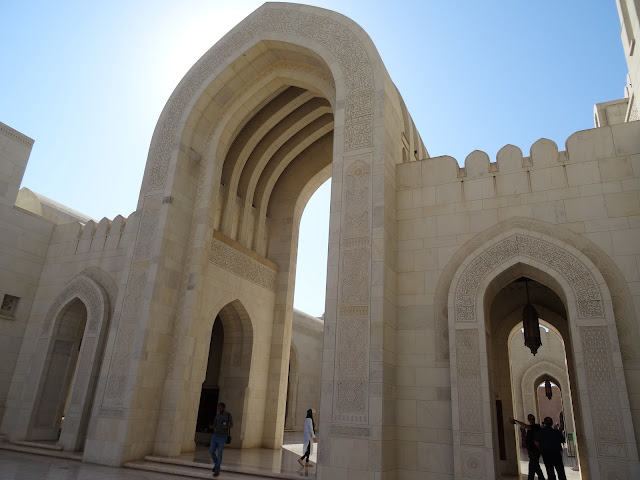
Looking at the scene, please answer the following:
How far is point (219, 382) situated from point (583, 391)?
22.9 ft

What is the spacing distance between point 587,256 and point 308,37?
19.1ft

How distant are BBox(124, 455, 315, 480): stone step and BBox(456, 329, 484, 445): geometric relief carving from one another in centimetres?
216

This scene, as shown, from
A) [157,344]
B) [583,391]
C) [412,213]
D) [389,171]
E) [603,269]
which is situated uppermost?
[389,171]

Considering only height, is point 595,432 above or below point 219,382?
below

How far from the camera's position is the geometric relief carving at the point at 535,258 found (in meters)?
5.54

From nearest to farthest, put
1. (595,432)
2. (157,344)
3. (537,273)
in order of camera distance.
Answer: (595,432)
(537,273)
(157,344)

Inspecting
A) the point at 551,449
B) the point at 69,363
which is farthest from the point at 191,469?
the point at 551,449

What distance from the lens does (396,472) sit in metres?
5.77

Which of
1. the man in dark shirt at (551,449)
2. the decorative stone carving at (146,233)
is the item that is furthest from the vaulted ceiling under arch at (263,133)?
the man in dark shirt at (551,449)

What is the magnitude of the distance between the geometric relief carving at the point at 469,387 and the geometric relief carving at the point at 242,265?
510 cm

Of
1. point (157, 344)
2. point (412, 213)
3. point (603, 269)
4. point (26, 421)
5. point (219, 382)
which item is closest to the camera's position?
point (603, 269)

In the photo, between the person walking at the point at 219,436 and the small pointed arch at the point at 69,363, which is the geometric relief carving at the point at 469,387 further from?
the small pointed arch at the point at 69,363

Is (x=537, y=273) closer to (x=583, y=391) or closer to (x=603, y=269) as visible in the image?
(x=603, y=269)

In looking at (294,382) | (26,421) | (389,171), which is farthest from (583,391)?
(294,382)
